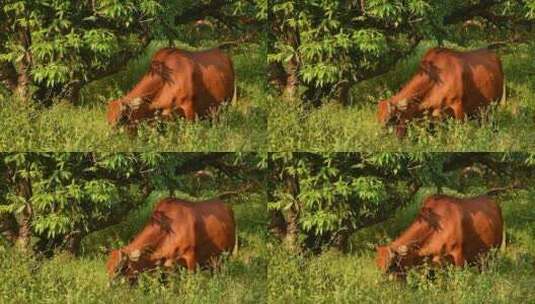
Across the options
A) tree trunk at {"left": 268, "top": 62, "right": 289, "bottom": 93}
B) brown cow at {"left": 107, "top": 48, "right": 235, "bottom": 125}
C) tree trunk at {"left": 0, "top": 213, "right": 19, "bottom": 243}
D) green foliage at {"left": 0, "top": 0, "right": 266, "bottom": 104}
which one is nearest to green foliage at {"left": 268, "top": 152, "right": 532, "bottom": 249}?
tree trunk at {"left": 268, "top": 62, "right": 289, "bottom": 93}

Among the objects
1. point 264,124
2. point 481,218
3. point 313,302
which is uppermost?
point 264,124

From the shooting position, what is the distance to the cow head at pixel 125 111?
28.5ft

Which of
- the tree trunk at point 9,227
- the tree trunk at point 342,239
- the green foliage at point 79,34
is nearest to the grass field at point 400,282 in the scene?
the tree trunk at point 342,239

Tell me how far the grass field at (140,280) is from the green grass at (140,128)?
62 centimetres

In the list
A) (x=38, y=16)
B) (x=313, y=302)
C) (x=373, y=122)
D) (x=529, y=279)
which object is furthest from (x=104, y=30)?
(x=529, y=279)

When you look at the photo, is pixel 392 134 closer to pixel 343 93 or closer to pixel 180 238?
pixel 343 93

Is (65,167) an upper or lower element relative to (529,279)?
upper

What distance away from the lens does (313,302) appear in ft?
28.7

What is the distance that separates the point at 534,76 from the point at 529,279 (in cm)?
186

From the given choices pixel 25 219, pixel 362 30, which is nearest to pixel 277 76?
pixel 362 30

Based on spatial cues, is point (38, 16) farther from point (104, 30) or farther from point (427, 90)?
point (427, 90)

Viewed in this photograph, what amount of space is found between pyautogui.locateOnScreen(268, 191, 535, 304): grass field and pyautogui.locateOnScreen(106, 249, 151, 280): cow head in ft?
3.91

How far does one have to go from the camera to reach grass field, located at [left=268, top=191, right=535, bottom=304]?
28.5 feet

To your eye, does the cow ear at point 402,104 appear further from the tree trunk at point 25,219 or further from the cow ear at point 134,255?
the tree trunk at point 25,219
